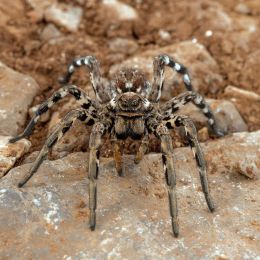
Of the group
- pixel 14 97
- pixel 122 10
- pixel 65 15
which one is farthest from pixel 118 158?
pixel 122 10

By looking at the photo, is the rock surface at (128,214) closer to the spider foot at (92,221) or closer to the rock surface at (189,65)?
the spider foot at (92,221)

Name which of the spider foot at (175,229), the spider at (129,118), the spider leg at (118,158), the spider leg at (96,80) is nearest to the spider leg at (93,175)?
the spider at (129,118)

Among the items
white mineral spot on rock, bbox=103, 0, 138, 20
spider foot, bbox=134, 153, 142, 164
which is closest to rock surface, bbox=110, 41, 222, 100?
white mineral spot on rock, bbox=103, 0, 138, 20

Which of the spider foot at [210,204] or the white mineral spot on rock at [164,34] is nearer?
the spider foot at [210,204]

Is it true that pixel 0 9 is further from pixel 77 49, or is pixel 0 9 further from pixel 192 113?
pixel 192 113

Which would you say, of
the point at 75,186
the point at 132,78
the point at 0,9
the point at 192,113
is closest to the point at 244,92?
the point at 192,113
